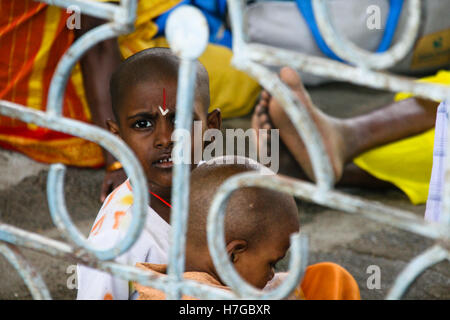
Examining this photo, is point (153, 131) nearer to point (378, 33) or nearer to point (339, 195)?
point (339, 195)

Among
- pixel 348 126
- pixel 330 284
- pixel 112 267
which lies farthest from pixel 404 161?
pixel 112 267

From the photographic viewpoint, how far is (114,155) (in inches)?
33.5

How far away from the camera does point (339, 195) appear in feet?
2.48

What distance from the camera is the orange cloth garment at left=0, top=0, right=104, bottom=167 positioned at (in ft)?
8.00

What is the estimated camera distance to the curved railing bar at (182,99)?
2.56 feet

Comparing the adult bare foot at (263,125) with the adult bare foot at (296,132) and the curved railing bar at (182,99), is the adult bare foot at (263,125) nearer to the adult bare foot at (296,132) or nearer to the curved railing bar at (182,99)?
the adult bare foot at (296,132)

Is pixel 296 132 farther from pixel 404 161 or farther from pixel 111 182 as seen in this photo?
pixel 111 182

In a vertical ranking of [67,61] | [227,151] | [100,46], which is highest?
[100,46]

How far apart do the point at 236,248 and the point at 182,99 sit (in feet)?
1.82

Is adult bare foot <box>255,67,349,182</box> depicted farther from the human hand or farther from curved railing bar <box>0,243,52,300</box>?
curved railing bar <box>0,243,52,300</box>

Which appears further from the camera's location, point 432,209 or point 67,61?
point 432,209

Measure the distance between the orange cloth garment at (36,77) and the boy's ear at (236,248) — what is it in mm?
1496

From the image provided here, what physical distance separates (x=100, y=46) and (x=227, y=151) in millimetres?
736

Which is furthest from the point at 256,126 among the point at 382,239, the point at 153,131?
the point at 153,131
